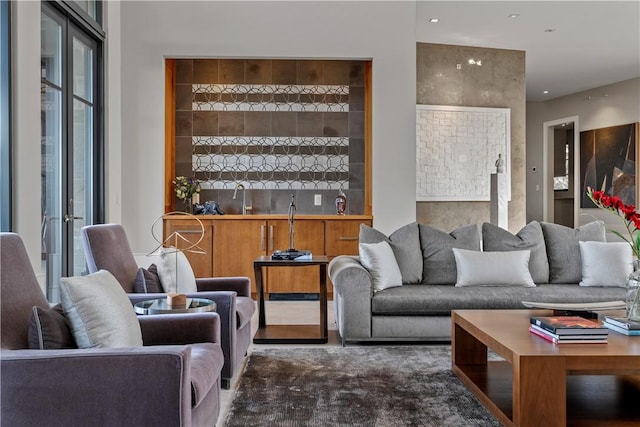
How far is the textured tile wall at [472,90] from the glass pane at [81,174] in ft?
13.8

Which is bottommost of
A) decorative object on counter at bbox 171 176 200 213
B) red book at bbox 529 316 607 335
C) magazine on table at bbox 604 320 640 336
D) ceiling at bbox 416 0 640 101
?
magazine on table at bbox 604 320 640 336

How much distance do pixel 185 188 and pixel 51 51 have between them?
247 centimetres

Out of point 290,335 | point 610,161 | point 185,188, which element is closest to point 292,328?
point 290,335

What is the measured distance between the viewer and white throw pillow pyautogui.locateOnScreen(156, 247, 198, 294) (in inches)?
139

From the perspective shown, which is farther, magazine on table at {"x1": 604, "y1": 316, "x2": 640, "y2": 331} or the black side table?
the black side table

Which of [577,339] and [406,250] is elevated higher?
[406,250]

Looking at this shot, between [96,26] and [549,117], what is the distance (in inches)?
368

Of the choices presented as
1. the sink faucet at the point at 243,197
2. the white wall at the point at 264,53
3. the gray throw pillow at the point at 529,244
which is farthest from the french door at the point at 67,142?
the gray throw pillow at the point at 529,244

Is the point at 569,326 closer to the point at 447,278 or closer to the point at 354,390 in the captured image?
the point at 354,390

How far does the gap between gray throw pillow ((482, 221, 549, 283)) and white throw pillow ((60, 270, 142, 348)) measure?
127 inches

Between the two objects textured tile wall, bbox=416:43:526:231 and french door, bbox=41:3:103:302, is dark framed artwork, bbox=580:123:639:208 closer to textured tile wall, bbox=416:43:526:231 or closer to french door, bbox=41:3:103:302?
textured tile wall, bbox=416:43:526:231

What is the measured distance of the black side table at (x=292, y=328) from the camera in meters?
4.44

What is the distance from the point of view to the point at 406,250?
15.4ft

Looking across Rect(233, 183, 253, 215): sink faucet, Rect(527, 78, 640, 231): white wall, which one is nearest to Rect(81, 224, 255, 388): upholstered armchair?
Rect(233, 183, 253, 215): sink faucet
